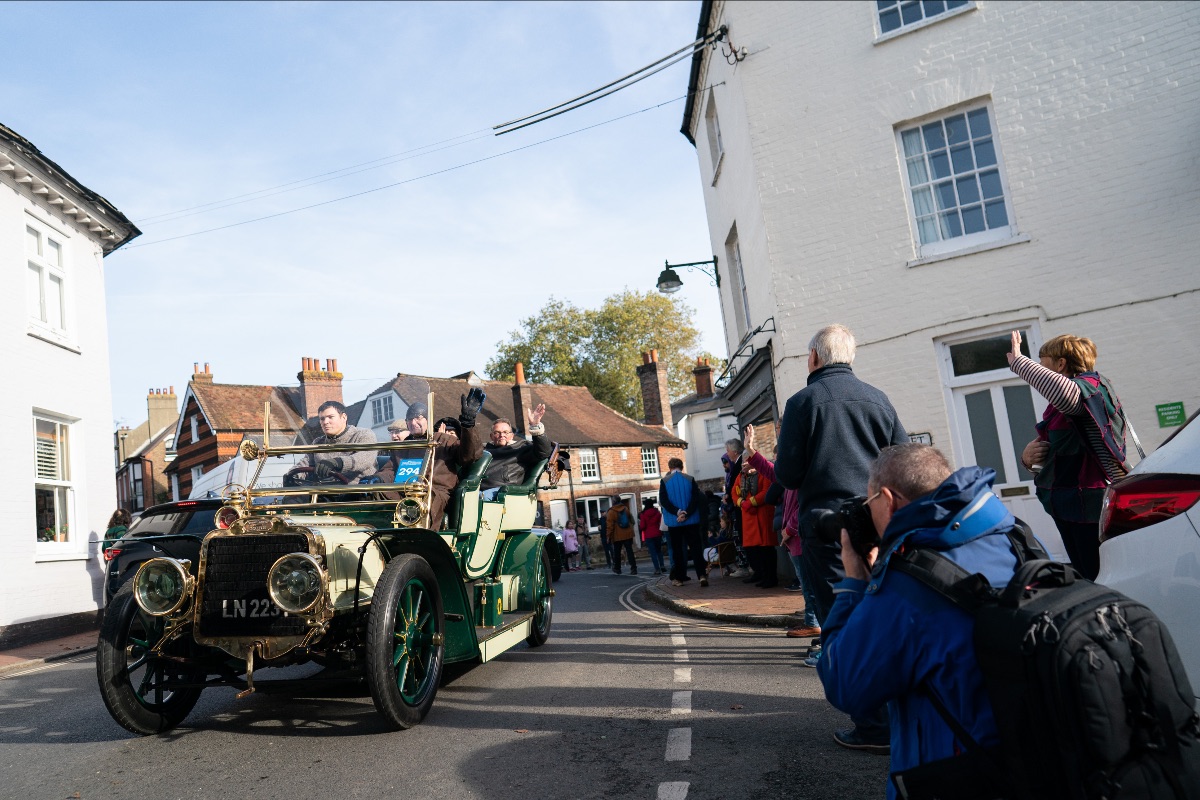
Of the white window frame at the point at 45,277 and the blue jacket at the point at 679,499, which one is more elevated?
the white window frame at the point at 45,277

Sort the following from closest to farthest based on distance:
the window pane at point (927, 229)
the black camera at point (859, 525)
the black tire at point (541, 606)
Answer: the black camera at point (859, 525) → the black tire at point (541, 606) → the window pane at point (927, 229)

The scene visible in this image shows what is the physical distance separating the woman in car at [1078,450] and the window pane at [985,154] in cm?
712

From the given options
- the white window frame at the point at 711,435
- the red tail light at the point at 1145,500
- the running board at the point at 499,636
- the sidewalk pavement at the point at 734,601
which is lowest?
the sidewalk pavement at the point at 734,601

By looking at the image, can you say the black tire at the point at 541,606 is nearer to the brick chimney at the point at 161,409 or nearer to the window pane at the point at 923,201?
the window pane at the point at 923,201

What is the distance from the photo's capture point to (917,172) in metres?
11.4

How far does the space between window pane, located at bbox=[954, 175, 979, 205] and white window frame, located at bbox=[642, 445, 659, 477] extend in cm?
3109

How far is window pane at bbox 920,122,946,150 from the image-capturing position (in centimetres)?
1130

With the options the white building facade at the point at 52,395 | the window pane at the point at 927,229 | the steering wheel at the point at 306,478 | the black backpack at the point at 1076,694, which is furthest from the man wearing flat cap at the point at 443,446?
the white building facade at the point at 52,395

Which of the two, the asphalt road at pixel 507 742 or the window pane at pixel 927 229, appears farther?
→ the window pane at pixel 927 229

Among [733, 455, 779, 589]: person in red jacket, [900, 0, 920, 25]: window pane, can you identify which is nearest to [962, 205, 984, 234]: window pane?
[900, 0, 920, 25]: window pane

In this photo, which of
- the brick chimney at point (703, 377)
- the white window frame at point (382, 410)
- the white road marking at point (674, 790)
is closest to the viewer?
the white road marking at point (674, 790)

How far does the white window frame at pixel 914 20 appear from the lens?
11.2 metres

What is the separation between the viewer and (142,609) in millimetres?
4676

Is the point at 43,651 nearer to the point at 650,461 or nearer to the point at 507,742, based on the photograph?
the point at 507,742
